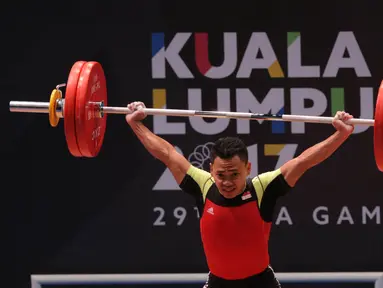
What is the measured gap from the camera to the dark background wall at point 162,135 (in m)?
6.59

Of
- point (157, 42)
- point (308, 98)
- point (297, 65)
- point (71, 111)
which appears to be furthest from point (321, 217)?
point (71, 111)

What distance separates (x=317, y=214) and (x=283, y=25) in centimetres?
137

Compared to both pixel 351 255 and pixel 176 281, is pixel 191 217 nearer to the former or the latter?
pixel 176 281

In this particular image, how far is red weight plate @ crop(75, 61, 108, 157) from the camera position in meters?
5.34

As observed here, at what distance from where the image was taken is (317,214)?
668 centimetres

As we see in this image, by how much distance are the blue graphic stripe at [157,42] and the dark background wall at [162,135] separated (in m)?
0.03

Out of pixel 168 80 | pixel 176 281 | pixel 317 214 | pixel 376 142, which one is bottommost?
pixel 176 281

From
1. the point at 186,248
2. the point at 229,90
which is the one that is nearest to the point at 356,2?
the point at 229,90

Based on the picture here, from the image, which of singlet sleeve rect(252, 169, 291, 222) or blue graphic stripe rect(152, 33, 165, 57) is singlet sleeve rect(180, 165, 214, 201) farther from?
blue graphic stripe rect(152, 33, 165, 57)

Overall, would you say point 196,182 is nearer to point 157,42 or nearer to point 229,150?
point 229,150

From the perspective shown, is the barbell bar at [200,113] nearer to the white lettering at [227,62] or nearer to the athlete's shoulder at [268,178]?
the athlete's shoulder at [268,178]

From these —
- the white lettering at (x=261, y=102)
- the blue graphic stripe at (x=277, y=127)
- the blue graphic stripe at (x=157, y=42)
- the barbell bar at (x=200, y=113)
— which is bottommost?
the blue graphic stripe at (x=277, y=127)

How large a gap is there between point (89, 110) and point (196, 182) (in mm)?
764

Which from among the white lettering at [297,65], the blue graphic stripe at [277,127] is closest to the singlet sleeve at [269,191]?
the blue graphic stripe at [277,127]
